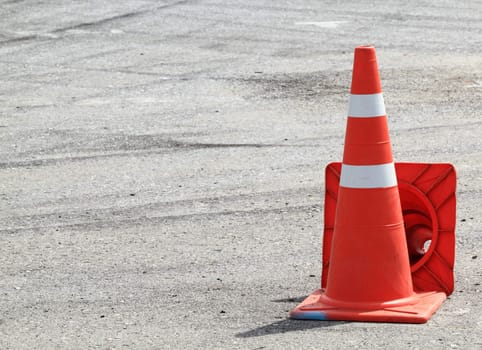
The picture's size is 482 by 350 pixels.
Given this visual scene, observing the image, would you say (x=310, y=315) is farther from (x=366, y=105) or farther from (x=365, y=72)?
(x=365, y=72)

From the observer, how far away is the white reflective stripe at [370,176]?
20.4 ft

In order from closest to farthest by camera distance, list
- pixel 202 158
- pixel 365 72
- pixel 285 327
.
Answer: pixel 285 327 → pixel 365 72 → pixel 202 158

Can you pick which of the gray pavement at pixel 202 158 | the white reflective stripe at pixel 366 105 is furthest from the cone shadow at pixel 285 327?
the white reflective stripe at pixel 366 105

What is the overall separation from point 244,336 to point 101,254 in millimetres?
1923

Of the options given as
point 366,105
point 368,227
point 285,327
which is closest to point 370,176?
point 368,227

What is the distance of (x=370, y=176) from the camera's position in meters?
6.21

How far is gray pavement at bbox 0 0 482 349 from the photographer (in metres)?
6.28

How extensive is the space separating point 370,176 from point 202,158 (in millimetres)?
4177

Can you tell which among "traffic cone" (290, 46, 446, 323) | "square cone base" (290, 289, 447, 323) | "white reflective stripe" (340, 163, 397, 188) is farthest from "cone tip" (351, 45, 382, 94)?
"square cone base" (290, 289, 447, 323)

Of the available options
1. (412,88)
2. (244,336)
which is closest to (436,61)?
(412,88)

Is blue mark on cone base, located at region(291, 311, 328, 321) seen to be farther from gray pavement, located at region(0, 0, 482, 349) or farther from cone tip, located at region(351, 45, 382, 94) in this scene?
cone tip, located at region(351, 45, 382, 94)

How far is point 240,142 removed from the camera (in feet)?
35.5

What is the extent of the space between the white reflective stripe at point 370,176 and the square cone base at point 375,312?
637 millimetres

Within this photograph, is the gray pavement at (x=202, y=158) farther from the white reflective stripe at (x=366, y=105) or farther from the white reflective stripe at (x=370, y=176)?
the white reflective stripe at (x=366, y=105)
